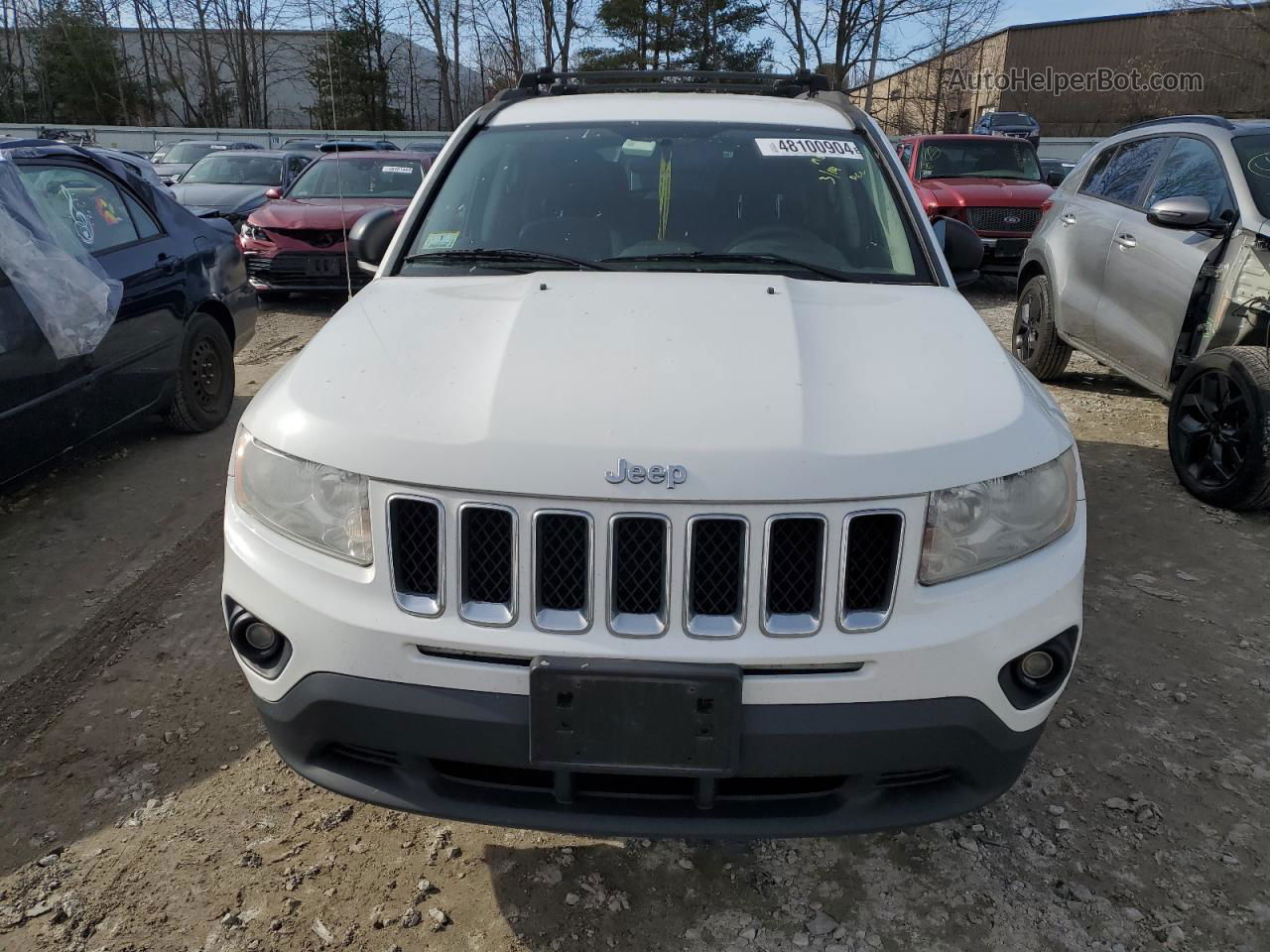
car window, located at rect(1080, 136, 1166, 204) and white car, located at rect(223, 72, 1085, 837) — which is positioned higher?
car window, located at rect(1080, 136, 1166, 204)

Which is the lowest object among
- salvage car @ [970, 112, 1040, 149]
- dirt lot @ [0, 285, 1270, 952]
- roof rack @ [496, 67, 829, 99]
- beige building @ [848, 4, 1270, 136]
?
dirt lot @ [0, 285, 1270, 952]

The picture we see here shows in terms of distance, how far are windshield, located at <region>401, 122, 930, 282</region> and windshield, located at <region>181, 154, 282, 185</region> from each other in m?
11.4

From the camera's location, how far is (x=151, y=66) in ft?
153

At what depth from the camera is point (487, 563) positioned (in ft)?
5.96

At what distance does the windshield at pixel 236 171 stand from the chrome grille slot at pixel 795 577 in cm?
1333

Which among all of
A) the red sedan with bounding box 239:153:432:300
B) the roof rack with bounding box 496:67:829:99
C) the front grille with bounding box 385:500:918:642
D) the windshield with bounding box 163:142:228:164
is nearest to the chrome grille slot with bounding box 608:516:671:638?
the front grille with bounding box 385:500:918:642

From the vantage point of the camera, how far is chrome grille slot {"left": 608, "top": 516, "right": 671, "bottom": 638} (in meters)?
1.76

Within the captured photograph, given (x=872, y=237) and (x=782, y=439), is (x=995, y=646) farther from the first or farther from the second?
(x=872, y=237)

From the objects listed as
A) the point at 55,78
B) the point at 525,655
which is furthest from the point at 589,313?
the point at 55,78

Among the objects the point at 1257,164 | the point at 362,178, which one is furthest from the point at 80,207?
the point at 362,178

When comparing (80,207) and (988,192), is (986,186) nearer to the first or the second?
(988,192)

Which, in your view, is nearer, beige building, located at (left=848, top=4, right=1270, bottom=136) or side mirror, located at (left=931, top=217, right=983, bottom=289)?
side mirror, located at (left=931, top=217, right=983, bottom=289)

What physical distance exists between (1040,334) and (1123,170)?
120 centimetres

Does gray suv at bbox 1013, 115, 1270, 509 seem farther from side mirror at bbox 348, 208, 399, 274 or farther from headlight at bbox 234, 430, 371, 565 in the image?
headlight at bbox 234, 430, 371, 565
